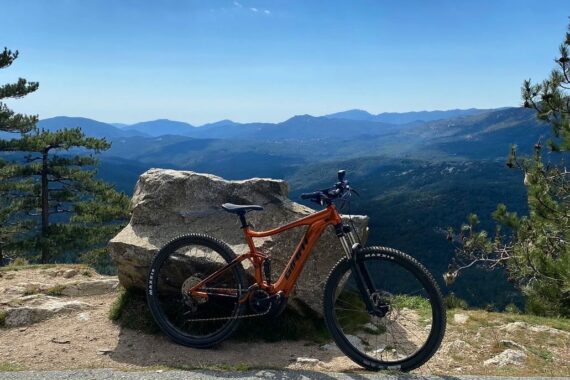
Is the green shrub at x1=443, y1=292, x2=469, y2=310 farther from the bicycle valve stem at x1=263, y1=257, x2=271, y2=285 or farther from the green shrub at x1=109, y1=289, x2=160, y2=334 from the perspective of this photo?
the green shrub at x1=109, y1=289, x2=160, y2=334

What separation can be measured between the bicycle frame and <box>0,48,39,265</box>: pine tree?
26.2m

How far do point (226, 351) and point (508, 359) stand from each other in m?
3.98

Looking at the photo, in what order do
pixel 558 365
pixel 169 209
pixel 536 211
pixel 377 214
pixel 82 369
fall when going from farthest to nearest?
1. pixel 377 214
2. pixel 536 211
3. pixel 169 209
4. pixel 558 365
5. pixel 82 369

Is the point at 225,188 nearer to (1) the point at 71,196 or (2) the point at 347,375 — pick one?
(2) the point at 347,375

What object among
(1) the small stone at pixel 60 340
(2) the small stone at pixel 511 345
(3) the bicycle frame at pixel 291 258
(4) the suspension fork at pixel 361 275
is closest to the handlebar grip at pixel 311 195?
(3) the bicycle frame at pixel 291 258

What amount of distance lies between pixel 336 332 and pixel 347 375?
1.85ft

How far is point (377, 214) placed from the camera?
192 meters

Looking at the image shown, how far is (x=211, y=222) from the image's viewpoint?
8.56 metres

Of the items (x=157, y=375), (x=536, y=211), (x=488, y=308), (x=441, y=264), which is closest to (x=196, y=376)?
(x=157, y=375)

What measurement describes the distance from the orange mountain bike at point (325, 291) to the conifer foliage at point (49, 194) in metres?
25.6

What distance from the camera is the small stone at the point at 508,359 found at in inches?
255

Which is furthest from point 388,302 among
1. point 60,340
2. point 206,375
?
point 60,340

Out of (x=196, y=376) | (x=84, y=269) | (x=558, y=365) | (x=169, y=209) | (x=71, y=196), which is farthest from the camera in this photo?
(x=71, y=196)

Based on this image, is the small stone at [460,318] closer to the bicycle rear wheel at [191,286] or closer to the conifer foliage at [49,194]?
the bicycle rear wheel at [191,286]
